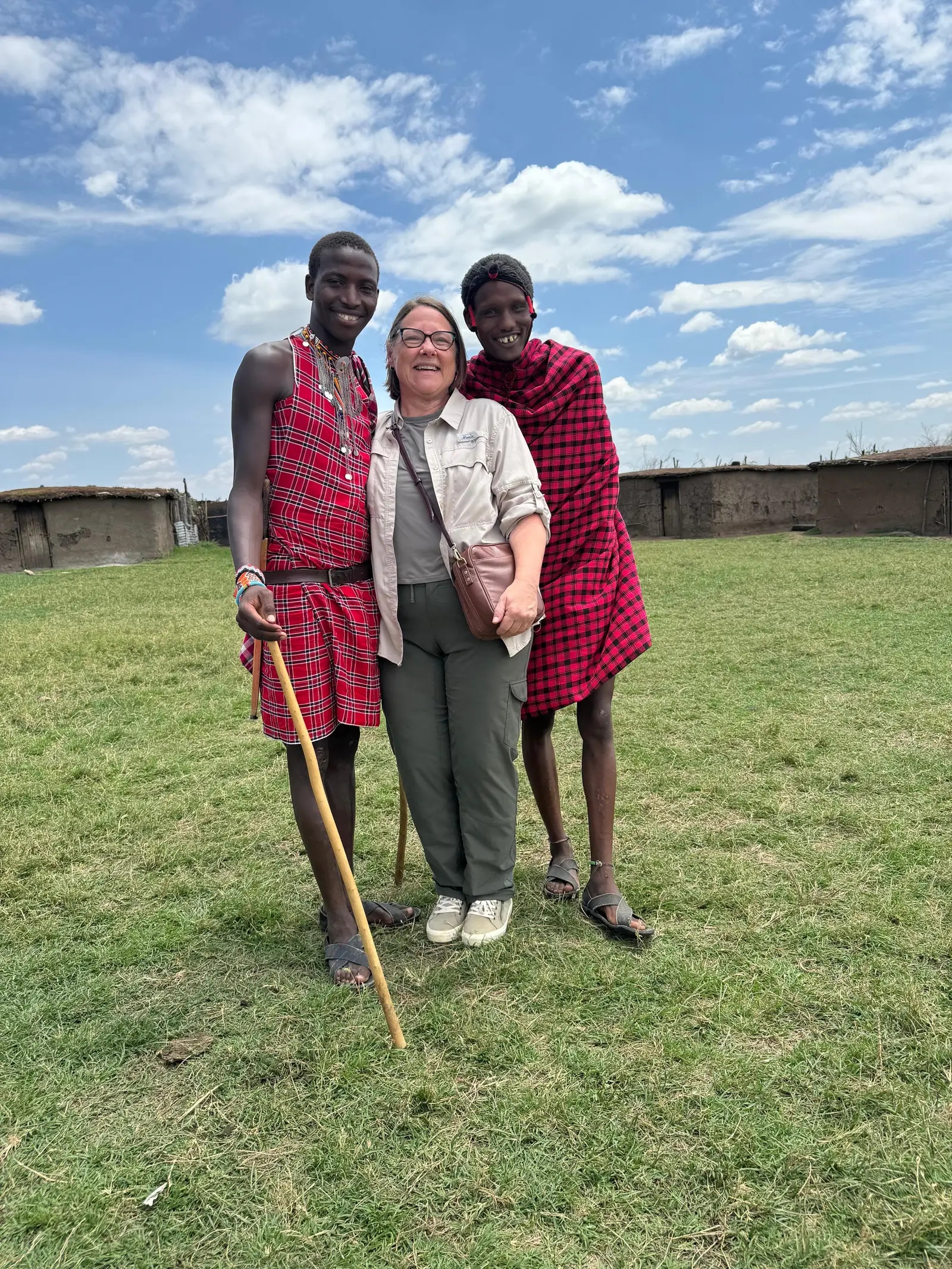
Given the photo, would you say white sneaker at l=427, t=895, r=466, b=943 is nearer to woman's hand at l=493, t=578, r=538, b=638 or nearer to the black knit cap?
woman's hand at l=493, t=578, r=538, b=638

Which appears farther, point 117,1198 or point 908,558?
point 908,558

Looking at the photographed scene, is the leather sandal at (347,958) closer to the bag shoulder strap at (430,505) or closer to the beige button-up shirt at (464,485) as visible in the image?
the beige button-up shirt at (464,485)

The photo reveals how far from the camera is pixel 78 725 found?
588 centimetres

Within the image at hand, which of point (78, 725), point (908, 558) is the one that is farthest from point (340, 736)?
point (908, 558)

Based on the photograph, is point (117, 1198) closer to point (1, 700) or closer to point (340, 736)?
point (340, 736)

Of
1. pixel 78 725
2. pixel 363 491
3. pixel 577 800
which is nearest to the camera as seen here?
pixel 363 491

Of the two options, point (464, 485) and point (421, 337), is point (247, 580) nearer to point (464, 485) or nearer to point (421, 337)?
point (464, 485)

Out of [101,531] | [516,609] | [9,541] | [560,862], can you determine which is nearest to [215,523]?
[101,531]

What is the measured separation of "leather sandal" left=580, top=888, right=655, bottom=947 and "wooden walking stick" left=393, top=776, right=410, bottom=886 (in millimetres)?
651

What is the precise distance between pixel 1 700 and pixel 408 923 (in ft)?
16.0

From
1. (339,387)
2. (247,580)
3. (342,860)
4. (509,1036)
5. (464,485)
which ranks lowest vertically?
(509,1036)

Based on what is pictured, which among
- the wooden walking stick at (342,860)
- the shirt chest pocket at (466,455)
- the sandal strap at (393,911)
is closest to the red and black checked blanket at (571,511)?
the shirt chest pocket at (466,455)

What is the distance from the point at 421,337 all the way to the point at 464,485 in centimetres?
43

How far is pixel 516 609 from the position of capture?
2521 millimetres
